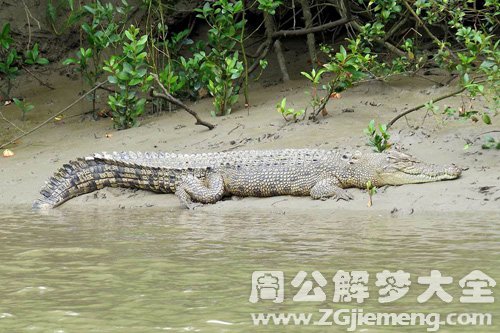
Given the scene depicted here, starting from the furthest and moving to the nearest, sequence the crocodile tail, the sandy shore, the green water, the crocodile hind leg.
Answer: the crocodile tail → the crocodile hind leg → the sandy shore → the green water

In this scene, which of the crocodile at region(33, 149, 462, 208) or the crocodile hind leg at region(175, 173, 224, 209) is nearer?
the crocodile at region(33, 149, 462, 208)

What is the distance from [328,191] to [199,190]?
127 centimetres

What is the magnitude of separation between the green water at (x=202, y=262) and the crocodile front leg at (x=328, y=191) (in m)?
0.62

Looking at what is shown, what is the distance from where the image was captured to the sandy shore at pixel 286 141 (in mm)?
7211

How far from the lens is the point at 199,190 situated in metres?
7.91

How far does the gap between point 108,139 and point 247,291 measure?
246 inches

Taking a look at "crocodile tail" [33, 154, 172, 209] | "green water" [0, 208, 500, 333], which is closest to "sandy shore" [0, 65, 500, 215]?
"crocodile tail" [33, 154, 172, 209]

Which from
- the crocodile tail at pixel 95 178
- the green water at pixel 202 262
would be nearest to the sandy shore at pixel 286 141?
the crocodile tail at pixel 95 178

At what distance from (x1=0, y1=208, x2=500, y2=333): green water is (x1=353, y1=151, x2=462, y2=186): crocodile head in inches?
34.7

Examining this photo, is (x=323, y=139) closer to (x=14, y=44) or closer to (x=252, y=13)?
(x=252, y=13)

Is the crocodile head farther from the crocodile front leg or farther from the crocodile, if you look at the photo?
the crocodile front leg

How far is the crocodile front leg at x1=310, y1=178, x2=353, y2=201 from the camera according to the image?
24.7 feet

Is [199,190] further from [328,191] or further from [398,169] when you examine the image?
[398,169]

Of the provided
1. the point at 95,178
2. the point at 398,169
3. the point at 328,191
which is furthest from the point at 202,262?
the point at 95,178
